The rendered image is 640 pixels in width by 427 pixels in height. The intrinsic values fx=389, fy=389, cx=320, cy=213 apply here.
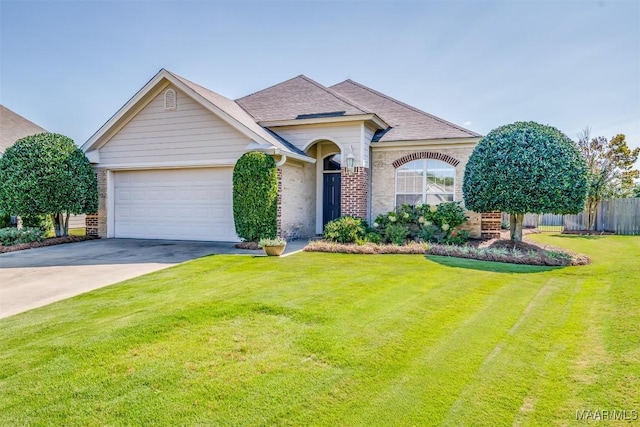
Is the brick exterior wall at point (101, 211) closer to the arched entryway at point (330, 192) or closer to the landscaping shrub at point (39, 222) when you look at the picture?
the landscaping shrub at point (39, 222)

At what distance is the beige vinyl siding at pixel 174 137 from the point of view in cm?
1207

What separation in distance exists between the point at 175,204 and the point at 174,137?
2.19 m

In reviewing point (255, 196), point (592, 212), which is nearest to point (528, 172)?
point (255, 196)

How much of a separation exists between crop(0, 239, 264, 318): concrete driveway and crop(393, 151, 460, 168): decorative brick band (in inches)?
252

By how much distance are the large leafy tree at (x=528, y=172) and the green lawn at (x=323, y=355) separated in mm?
3816

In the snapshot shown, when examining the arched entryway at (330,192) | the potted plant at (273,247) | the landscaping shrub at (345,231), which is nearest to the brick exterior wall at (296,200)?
the arched entryway at (330,192)

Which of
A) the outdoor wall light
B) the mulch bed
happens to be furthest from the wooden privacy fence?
the mulch bed

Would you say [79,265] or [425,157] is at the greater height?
[425,157]

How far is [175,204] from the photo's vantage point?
13.0m

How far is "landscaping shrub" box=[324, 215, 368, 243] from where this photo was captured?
1155 centimetres

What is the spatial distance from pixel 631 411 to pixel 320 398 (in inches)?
90.6

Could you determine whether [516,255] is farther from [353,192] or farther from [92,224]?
[92,224]

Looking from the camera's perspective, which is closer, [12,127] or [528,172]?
[528,172]

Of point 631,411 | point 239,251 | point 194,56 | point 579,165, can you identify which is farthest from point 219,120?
point 631,411
